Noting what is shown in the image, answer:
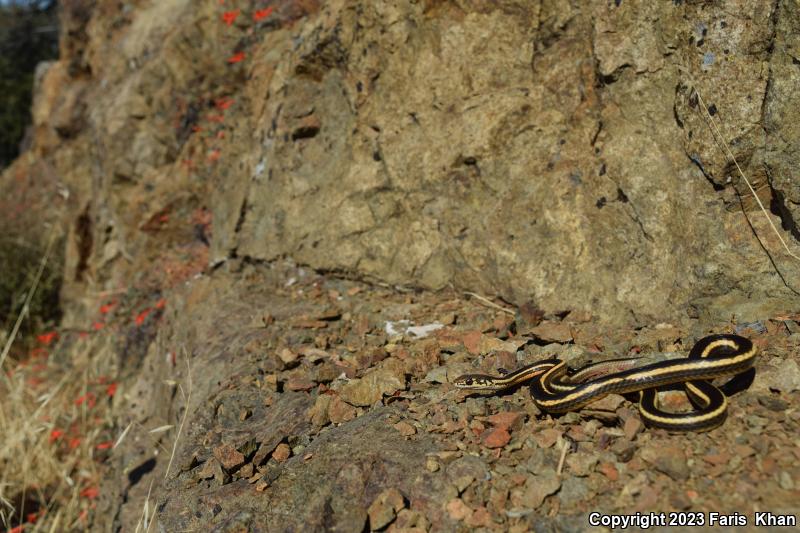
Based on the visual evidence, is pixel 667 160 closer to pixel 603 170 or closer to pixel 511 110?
pixel 603 170

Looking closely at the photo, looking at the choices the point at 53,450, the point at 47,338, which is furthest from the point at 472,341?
the point at 47,338

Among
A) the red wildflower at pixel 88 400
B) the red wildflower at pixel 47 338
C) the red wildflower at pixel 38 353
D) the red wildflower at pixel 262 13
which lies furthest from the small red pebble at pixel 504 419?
the red wildflower at pixel 38 353

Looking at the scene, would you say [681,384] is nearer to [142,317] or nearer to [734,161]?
[734,161]

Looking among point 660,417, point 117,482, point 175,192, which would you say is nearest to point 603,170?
point 660,417

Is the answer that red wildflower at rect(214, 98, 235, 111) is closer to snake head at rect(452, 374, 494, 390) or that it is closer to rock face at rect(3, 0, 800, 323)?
rock face at rect(3, 0, 800, 323)

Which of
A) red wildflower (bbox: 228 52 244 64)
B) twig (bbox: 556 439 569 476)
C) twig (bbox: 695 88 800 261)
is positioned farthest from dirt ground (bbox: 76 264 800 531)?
red wildflower (bbox: 228 52 244 64)

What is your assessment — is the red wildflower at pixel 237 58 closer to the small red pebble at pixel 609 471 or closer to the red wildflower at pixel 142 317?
the red wildflower at pixel 142 317

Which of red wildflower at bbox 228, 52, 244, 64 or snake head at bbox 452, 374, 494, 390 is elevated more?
red wildflower at bbox 228, 52, 244, 64
